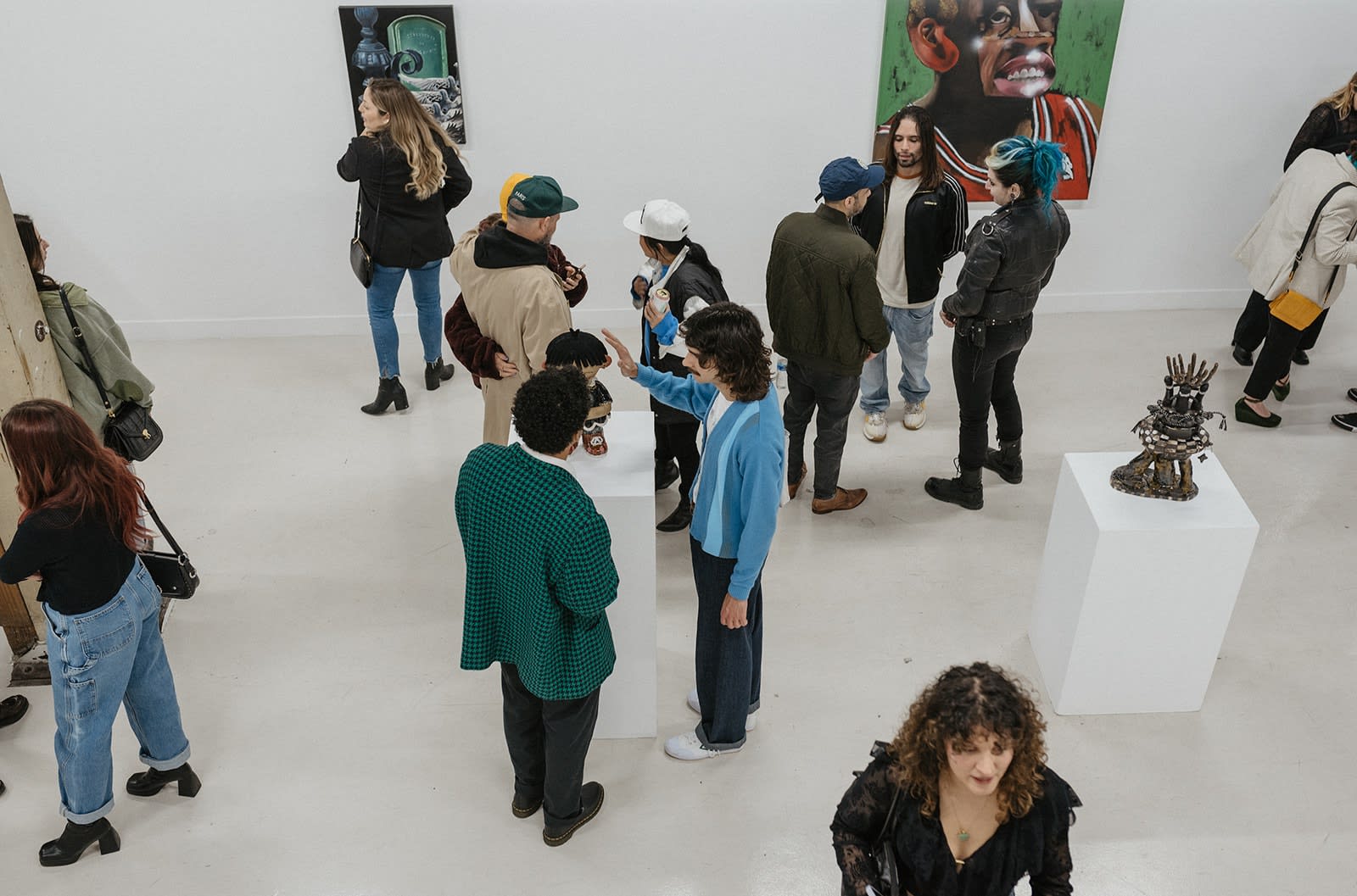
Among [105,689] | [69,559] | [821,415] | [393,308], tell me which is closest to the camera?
[69,559]

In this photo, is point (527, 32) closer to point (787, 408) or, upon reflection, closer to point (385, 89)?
point (385, 89)

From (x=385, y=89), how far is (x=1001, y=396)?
10.5 feet

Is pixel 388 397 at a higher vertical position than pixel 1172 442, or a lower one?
lower

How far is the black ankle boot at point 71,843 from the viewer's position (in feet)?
11.0

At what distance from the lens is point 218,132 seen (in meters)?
6.20

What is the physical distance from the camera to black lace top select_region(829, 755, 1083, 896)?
2.30 m

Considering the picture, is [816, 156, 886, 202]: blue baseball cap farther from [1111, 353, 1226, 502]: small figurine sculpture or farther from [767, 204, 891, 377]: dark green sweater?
[1111, 353, 1226, 502]: small figurine sculpture

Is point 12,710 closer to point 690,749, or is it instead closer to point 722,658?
point 690,749

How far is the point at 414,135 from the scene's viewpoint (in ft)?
17.4

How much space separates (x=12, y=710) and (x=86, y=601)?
4.10ft

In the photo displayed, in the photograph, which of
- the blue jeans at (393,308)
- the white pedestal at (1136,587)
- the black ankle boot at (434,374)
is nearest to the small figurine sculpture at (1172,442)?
the white pedestal at (1136,587)

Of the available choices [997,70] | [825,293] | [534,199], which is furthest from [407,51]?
[997,70]

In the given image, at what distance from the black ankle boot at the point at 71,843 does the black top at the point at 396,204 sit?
122 inches

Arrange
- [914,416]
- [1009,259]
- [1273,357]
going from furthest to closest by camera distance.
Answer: [914,416] → [1273,357] → [1009,259]
